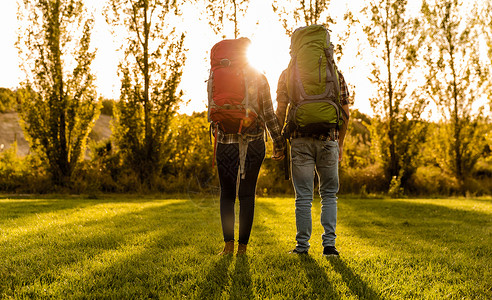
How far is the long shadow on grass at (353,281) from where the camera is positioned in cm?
238

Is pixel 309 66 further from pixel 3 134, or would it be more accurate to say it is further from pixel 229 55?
pixel 3 134

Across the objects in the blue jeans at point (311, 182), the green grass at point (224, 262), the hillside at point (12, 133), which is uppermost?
the hillside at point (12, 133)

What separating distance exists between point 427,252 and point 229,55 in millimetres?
2952


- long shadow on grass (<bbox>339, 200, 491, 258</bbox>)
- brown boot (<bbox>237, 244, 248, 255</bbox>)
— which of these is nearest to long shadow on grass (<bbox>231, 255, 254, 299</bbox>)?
brown boot (<bbox>237, 244, 248, 255</bbox>)

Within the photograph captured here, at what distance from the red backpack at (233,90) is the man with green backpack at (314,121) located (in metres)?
0.45

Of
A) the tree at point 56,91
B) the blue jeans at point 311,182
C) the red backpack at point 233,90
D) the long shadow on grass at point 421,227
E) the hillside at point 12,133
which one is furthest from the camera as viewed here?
the hillside at point 12,133

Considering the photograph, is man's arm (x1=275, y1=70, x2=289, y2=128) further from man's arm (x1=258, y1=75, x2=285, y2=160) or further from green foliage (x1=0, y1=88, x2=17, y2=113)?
green foliage (x1=0, y1=88, x2=17, y2=113)

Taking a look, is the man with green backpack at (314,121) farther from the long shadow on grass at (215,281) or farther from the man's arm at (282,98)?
the long shadow on grass at (215,281)

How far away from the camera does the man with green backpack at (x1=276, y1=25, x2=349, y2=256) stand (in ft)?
10.8

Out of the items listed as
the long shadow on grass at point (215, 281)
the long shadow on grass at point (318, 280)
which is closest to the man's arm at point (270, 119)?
the long shadow on grass at point (318, 280)

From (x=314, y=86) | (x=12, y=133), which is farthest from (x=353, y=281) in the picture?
(x=12, y=133)

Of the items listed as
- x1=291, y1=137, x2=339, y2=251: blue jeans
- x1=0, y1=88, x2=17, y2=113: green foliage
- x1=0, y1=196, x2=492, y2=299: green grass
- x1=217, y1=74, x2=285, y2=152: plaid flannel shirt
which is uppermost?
x1=0, y1=88, x2=17, y2=113: green foliage

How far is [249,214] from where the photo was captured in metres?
3.28

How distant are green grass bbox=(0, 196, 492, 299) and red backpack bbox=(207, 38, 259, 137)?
1.27 m
